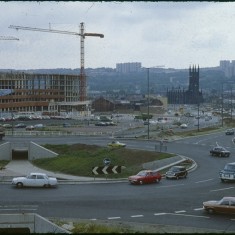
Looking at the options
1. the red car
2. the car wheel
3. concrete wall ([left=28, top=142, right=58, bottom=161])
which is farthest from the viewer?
concrete wall ([left=28, top=142, right=58, bottom=161])

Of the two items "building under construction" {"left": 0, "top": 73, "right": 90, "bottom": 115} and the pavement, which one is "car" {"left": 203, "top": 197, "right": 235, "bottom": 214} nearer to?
the pavement

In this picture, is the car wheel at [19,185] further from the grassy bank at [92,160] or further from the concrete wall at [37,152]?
the concrete wall at [37,152]

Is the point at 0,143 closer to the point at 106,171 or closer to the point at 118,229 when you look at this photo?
the point at 106,171

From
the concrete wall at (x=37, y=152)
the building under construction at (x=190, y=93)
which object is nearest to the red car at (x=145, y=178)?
the concrete wall at (x=37, y=152)

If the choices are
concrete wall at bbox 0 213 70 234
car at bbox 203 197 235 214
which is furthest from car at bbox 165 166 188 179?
concrete wall at bbox 0 213 70 234

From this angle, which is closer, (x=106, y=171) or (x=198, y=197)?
(x=198, y=197)

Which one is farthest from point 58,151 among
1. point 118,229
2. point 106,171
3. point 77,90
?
point 77,90

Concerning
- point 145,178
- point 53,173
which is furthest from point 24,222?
point 53,173
